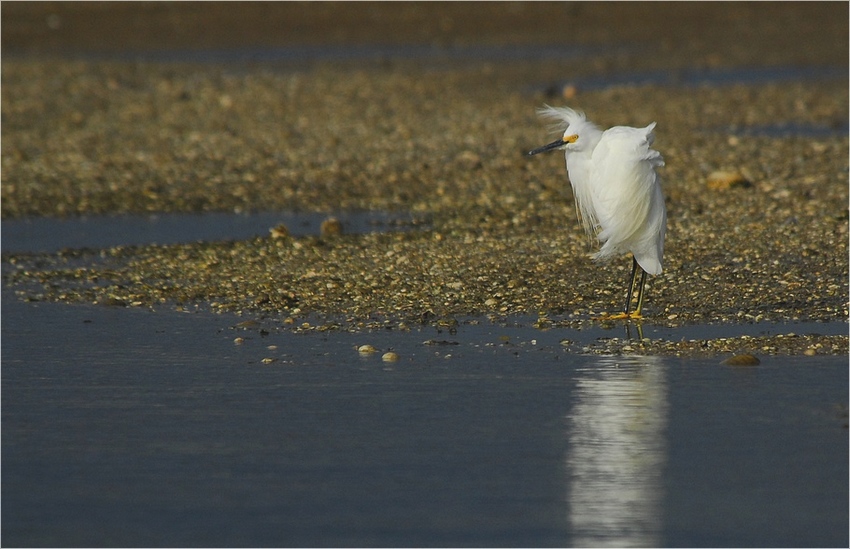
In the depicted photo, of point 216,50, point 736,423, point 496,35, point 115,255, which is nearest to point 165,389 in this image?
point 736,423

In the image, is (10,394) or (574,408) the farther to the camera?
(10,394)

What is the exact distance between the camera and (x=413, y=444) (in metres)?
5.39

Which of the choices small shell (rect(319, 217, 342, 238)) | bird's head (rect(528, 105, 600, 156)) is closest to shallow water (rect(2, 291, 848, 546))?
bird's head (rect(528, 105, 600, 156))

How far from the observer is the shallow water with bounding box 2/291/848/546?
4.49m

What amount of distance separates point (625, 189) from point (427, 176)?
5.49 metres

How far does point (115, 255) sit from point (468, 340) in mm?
3843

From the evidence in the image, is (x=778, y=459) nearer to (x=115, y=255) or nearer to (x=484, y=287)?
(x=484, y=287)

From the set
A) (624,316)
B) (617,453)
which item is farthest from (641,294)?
(617,453)

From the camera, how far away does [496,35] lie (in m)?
31.0

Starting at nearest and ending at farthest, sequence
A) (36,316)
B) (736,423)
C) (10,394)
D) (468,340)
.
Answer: (736,423)
(10,394)
(468,340)
(36,316)

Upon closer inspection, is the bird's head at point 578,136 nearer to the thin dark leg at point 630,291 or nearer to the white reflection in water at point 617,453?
the thin dark leg at point 630,291

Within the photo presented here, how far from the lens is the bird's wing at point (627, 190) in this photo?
7898mm

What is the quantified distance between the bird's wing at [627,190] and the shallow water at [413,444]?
2.73 ft

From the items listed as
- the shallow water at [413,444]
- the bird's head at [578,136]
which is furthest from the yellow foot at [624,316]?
the bird's head at [578,136]
